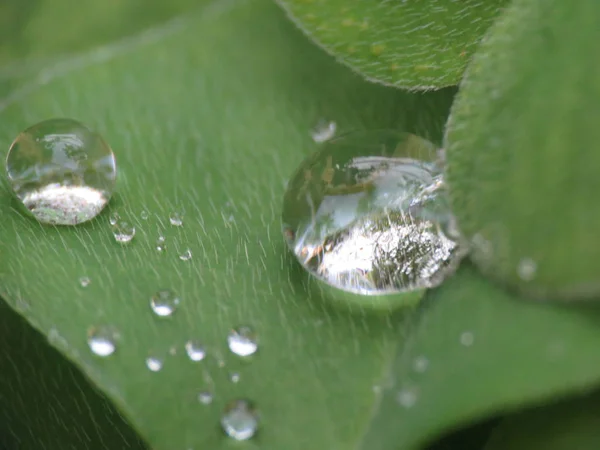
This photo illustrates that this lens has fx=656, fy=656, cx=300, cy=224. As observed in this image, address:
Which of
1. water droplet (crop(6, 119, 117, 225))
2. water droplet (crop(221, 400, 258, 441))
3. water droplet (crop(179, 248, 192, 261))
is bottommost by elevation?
water droplet (crop(221, 400, 258, 441))

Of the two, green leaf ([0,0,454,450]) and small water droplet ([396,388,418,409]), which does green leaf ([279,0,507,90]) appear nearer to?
green leaf ([0,0,454,450])

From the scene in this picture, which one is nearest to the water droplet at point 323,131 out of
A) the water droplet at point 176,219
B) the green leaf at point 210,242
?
the green leaf at point 210,242

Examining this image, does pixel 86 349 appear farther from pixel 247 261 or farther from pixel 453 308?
pixel 453 308

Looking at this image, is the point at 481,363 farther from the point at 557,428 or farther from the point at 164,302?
the point at 164,302

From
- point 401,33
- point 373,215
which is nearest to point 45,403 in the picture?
point 373,215

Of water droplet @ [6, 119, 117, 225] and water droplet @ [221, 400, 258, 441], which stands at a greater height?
water droplet @ [6, 119, 117, 225]

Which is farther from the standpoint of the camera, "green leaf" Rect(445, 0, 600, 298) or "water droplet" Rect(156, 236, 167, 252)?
"water droplet" Rect(156, 236, 167, 252)

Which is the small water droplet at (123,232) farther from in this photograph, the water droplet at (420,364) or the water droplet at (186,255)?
the water droplet at (420,364)

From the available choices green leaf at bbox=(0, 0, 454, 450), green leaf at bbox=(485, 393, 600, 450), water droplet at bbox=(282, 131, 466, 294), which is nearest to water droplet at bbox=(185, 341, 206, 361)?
green leaf at bbox=(0, 0, 454, 450)

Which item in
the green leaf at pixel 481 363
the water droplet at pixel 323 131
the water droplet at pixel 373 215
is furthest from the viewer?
the water droplet at pixel 323 131

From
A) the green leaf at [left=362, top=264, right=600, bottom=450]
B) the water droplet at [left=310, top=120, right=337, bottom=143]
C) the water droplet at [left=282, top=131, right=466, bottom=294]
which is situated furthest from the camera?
the water droplet at [left=310, top=120, right=337, bottom=143]
